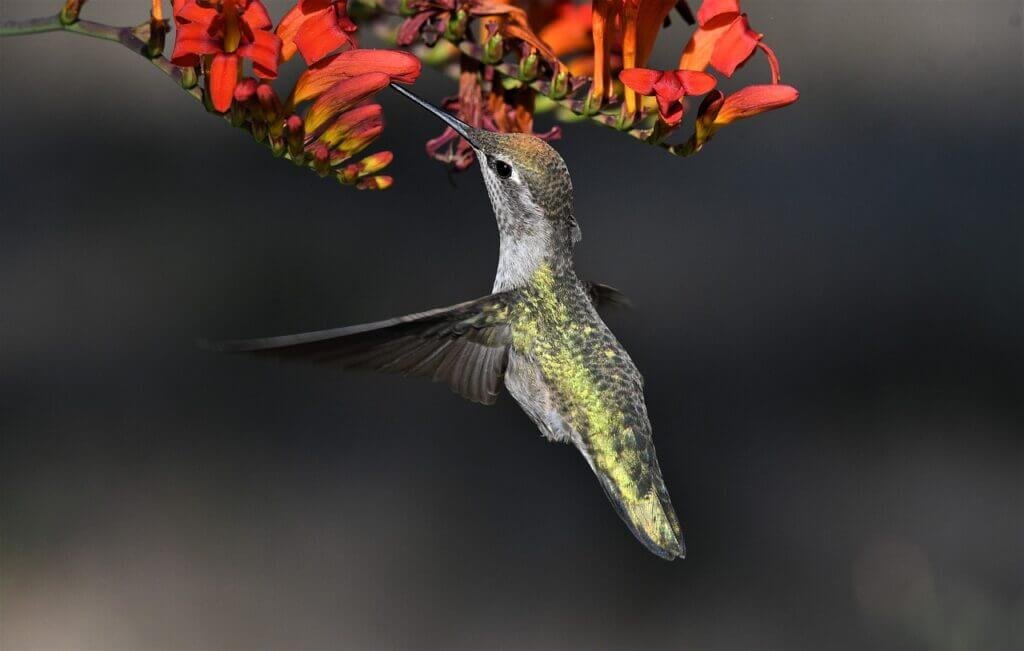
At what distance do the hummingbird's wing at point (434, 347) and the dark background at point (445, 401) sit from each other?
2.49 meters

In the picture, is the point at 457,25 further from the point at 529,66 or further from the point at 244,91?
the point at 244,91

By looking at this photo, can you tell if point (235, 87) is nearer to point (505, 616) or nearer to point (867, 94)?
point (505, 616)

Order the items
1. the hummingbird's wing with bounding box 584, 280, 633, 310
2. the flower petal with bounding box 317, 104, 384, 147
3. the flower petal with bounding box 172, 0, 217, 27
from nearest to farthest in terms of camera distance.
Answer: the flower petal with bounding box 172, 0, 217, 27, the flower petal with bounding box 317, 104, 384, 147, the hummingbird's wing with bounding box 584, 280, 633, 310

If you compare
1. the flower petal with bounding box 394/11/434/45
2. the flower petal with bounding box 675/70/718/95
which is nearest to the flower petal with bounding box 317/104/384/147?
the flower petal with bounding box 394/11/434/45

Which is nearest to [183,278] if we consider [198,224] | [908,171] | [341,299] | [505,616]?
[198,224]

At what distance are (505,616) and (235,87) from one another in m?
3.88

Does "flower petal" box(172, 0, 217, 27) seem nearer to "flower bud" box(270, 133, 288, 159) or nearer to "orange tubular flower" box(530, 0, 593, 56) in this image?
"flower bud" box(270, 133, 288, 159)

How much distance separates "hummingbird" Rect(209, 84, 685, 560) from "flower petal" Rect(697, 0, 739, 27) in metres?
0.32

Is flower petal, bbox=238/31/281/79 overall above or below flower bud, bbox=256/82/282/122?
above

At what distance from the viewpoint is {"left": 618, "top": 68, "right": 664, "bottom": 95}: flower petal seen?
1.66 meters

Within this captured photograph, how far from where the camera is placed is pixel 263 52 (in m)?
1.55

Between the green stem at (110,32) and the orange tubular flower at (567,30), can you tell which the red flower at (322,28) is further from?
the orange tubular flower at (567,30)

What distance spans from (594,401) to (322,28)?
84cm

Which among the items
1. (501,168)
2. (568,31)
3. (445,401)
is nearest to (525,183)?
(501,168)
